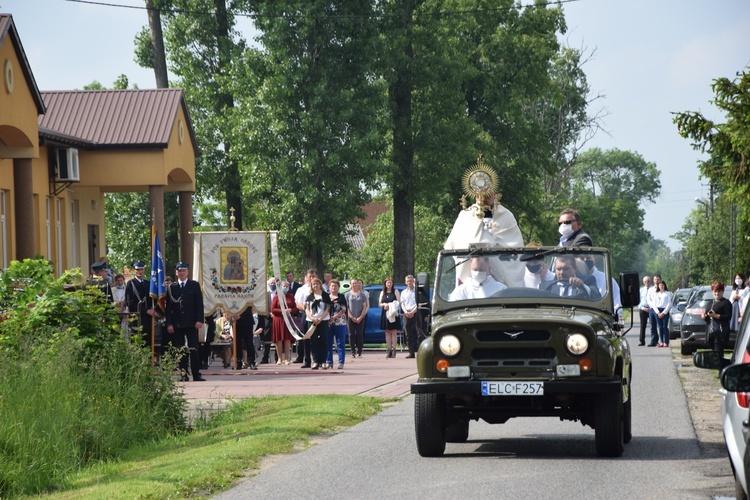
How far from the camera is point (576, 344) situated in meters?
10.8

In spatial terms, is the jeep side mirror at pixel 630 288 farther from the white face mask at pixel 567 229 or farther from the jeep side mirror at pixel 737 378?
the jeep side mirror at pixel 737 378

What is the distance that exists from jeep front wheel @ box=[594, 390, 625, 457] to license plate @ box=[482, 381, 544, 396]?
557 mm

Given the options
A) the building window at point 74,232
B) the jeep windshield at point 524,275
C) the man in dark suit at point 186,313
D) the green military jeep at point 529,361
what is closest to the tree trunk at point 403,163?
the building window at point 74,232

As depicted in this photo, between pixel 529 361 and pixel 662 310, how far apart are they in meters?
22.5

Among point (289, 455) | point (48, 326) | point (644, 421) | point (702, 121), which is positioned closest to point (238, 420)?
point (48, 326)

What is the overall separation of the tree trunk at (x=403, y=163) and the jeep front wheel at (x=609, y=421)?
36.9 m

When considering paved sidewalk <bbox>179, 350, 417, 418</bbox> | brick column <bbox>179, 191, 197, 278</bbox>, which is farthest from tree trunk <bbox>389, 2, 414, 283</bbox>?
paved sidewalk <bbox>179, 350, 417, 418</bbox>

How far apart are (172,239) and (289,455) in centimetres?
3656

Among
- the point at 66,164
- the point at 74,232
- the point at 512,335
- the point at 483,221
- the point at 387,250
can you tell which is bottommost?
the point at 512,335

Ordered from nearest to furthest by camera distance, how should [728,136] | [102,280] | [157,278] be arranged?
[728,136] → [157,278] → [102,280]

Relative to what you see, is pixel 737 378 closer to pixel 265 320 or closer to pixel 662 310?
pixel 265 320

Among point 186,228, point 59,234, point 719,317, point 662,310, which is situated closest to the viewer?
point 719,317

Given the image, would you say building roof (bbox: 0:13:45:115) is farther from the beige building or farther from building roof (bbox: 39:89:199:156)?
building roof (bbox: 39:89:199:156)

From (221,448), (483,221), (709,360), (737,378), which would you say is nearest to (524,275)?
(483,221)
